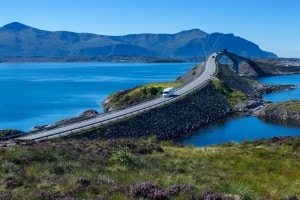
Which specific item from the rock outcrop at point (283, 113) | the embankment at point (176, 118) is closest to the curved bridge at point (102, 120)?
the embankment at point (176, 118)

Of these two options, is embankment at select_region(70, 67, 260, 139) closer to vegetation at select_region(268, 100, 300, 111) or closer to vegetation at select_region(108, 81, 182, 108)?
vegetation at select_region(268, 100, 300, 111)

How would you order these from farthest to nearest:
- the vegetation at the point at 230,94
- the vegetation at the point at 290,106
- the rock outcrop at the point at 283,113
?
1. the vegetation at the point at 230,94
2. the vegetation at the point at 290,106
3. the rock outcrop at the point at 283,113

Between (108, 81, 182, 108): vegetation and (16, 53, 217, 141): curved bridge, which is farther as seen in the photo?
(108, 81, 182, 108): vegetation

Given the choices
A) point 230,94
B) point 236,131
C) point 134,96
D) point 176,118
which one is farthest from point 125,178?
point 230,94

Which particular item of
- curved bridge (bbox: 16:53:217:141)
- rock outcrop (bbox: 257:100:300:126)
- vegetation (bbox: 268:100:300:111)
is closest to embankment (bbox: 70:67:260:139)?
curved bridge (bbox: 16:53:217:141)

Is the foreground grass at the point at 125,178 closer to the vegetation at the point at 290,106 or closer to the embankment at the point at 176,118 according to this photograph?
the embankment at the point at 176,118

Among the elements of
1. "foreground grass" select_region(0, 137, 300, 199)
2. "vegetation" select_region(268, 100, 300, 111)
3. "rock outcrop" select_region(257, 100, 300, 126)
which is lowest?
"rock outcrop" select_region(257, 100, 300, 126)

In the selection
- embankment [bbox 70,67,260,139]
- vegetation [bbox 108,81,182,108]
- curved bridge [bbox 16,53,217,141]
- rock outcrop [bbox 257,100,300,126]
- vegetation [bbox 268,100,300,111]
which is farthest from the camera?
vegetation [bbox 108,81,182,108]

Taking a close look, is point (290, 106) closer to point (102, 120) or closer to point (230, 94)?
point (230, 94)

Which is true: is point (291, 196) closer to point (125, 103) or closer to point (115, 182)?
point (115, 182)

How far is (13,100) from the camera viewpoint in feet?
508

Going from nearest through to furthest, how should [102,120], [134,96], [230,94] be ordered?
[102,120], [134,96], [230,94]

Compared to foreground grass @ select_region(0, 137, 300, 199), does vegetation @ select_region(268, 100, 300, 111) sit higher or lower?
lower

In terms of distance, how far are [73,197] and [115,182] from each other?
2.53 m
